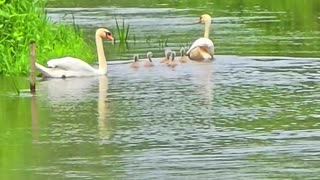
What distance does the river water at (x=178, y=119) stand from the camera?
1212 cm

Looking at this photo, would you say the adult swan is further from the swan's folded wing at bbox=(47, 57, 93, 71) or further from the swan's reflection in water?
the swan's reflection in water

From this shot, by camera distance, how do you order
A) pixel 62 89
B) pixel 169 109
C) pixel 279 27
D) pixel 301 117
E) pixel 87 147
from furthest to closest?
pixel 279 27 < pixel 62 89 < pixel 169 109 < pixel 301 117 < pixel 87 147

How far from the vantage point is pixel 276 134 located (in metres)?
14.0

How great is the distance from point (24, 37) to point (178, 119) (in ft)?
20.7

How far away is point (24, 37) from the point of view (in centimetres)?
2116

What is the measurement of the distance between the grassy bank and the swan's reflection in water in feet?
2.53

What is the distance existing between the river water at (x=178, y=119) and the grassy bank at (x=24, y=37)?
0.51m

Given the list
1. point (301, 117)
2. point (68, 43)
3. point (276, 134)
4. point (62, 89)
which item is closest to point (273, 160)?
point (276, 134)

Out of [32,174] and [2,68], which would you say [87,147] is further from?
[2,68]

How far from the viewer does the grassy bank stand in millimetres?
20562

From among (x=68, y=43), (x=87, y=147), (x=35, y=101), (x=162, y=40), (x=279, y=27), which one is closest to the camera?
(x=87, y=147)

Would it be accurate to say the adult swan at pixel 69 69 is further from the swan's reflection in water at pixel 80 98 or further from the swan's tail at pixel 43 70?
the swan's reflection in water at pixel 80 98

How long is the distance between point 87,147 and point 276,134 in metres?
2.16

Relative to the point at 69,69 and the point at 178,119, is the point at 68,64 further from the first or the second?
the point at 178,119
